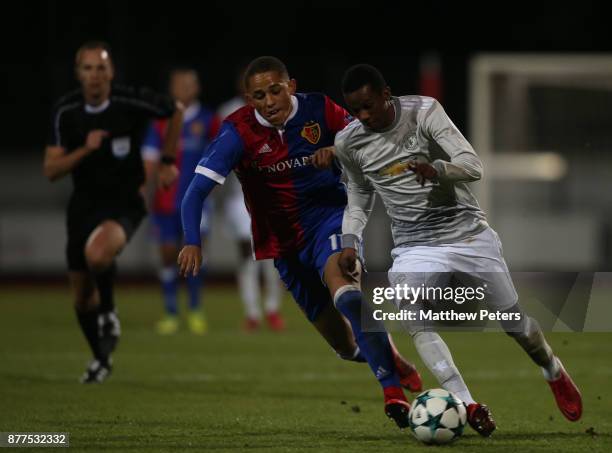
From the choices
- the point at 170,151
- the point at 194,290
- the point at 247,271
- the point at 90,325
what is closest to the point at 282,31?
the point at 247,271

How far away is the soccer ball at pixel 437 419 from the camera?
18.9 feet

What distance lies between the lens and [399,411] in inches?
236

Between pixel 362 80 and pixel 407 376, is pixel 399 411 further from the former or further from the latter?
pixel 362 80

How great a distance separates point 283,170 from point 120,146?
2.26 m

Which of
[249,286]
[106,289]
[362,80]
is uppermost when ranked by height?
[362,80]

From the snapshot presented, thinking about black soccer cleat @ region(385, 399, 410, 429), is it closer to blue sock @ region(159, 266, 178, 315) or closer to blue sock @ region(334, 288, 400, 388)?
blue sock @ region(334, 288, 400, 388)

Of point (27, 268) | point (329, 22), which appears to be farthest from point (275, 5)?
point (27, 268)

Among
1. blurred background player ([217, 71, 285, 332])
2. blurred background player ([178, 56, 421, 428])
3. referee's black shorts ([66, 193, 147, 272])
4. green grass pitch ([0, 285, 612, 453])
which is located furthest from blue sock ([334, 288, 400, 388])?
blurred background player ([217, 71, 285, 332])

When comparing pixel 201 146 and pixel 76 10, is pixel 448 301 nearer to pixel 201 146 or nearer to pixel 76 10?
pixel 201 146

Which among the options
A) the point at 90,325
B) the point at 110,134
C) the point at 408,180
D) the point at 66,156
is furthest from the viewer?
the point at 90,325

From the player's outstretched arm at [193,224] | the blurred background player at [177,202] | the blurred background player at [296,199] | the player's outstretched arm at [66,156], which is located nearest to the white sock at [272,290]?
the blurred background player at [177,202]

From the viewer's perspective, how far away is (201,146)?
12.5 m

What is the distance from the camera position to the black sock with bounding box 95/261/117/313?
8766mm

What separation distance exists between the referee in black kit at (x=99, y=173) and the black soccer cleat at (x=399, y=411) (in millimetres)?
2932
